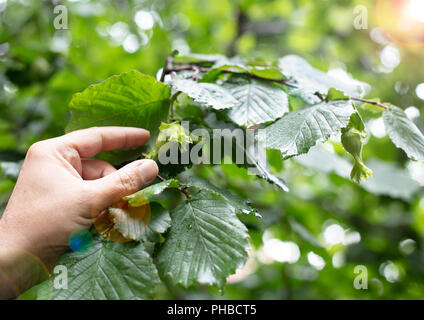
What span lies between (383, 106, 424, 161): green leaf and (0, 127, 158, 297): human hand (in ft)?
1.55

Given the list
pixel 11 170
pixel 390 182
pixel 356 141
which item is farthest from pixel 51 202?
pixel 390 182

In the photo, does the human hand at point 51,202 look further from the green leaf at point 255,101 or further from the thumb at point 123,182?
the green leaf at point 255,101

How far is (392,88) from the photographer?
6.57 feet

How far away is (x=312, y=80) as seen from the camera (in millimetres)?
800

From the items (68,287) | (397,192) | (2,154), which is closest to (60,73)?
(2,154)

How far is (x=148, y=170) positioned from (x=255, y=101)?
27 cm

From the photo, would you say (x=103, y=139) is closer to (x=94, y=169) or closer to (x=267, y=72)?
(x=94, y=169)

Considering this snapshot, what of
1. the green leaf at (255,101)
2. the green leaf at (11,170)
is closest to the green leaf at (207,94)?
the green leaf at (255,101)

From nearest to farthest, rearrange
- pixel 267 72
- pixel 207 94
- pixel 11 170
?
pixel 207 94 < pixel 267 72 < pixel 11 170

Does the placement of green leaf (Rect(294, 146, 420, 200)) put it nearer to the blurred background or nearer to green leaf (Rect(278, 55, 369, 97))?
the blurred background

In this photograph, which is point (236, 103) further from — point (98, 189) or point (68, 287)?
point (68, 287)

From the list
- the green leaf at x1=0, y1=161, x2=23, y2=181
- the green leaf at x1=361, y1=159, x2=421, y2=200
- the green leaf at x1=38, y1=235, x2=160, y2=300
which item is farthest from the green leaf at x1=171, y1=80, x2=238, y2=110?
the green leaf at x1=361, y1=159, x2=421, y2=200

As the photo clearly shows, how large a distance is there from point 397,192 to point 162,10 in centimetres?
211

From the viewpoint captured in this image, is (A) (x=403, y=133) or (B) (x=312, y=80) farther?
(B) (x=312, y=80)
